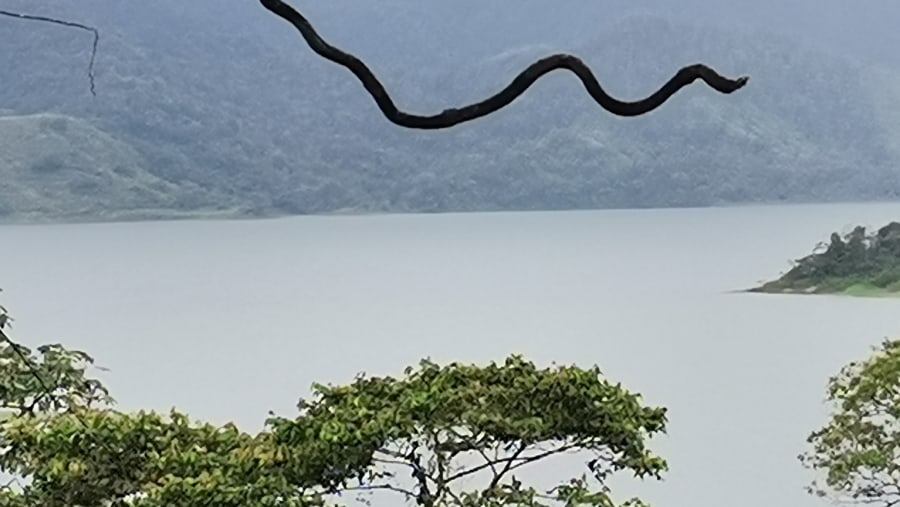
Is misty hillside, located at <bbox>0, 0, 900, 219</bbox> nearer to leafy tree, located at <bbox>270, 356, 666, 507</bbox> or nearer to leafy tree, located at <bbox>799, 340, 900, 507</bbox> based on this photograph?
leafy tree, located at <bbox>799, 340, 900, 507</bbox>

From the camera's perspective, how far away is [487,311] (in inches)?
637

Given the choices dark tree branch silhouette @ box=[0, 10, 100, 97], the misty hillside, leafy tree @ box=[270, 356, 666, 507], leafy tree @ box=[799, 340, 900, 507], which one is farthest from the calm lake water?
dark tree branch silhouette @ box=[0, 10, 100, 97]

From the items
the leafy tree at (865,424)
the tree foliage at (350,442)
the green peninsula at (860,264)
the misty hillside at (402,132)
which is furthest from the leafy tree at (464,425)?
the misty hillside at (402,132)

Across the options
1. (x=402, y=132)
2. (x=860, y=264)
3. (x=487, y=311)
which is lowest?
(x=487, y=311)

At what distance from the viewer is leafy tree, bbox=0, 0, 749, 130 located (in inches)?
31.6

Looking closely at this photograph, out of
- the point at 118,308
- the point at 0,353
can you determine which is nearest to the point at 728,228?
the point at 118,308

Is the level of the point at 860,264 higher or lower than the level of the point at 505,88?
higher

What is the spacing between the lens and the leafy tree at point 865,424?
5.41 m

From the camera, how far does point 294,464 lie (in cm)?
310

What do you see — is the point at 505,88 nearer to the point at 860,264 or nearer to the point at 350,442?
the point at 350,442

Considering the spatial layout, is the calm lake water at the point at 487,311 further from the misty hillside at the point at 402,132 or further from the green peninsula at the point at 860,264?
the misty hillside at the point at 402,132

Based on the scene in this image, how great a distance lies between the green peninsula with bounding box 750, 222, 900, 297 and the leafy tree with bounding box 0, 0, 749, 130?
12.8 meters

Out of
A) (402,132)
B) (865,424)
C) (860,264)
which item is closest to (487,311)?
(860,264)

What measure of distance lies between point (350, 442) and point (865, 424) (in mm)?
3217
